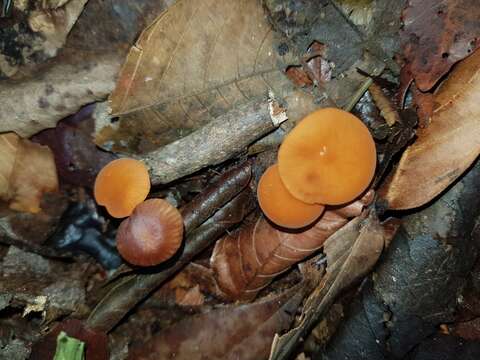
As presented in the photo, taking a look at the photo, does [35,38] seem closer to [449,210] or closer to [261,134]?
[261,134]

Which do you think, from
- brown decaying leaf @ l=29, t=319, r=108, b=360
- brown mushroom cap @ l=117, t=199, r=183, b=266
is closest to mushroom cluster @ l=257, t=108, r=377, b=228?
brown mushroom cap @ l=117, t=199, r=183, b=266

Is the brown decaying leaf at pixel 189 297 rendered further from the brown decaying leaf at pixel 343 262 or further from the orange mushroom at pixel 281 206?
the orange mushroom at pixel 281 206

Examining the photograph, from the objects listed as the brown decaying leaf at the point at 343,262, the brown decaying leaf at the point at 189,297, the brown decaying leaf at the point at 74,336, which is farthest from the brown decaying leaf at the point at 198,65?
the brown decaying leaf at the point at 74,336

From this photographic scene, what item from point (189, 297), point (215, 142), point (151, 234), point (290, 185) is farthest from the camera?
point (189, 297)

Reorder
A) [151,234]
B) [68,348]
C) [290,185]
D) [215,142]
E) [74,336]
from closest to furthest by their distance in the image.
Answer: [290,185], [151,234], [215,142], [68,348], [74,336]

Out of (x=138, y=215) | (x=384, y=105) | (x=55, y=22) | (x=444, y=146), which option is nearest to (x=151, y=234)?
(x=138, y=215)

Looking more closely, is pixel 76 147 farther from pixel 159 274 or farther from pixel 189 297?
pixel 189 297

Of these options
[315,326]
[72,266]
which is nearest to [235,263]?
[315,326]
